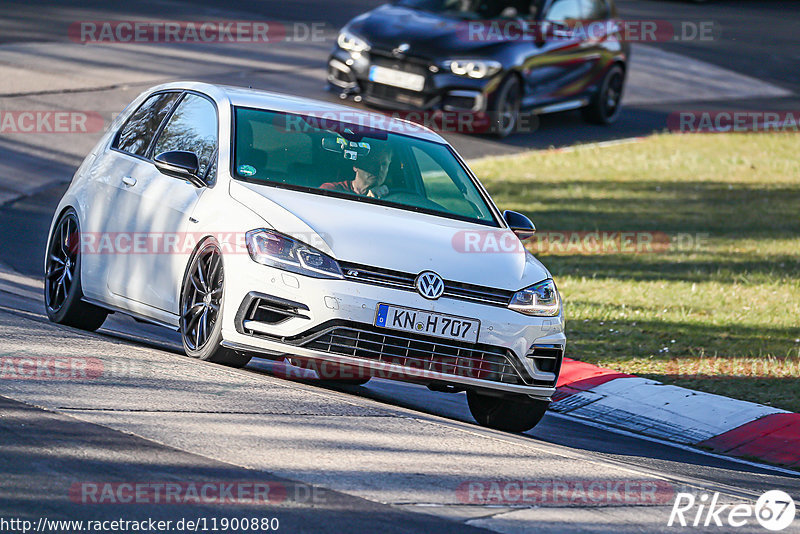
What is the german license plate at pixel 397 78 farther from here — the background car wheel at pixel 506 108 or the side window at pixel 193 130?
the side window at pixel 193 130

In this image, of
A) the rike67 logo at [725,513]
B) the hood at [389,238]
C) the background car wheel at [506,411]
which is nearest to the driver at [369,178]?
the hood at [389,238]

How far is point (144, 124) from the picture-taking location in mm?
8750

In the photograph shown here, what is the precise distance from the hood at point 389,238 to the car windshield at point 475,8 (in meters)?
11.2

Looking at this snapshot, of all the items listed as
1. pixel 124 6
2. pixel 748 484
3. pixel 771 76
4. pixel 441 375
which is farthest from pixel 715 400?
pixel 771 76

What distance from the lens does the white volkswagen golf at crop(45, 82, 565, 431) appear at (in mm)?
7000

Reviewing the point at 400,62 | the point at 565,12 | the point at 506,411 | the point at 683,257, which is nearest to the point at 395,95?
the point at 400,62

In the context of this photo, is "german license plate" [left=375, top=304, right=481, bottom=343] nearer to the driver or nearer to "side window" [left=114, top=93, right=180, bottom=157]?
the driver

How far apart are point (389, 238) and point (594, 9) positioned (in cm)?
1411

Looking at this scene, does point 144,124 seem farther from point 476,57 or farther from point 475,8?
point 475,8

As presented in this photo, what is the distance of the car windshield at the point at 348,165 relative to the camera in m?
7.86

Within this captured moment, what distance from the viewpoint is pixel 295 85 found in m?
19.0

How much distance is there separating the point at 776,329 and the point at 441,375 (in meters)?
4.86

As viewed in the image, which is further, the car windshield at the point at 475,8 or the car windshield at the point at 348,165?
the car windshield at the point at 475,8

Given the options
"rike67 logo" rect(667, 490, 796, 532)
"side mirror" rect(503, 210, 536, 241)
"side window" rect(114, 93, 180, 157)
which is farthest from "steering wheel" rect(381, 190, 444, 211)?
"rike67 logo" rect(667, 490, 796, 532)
